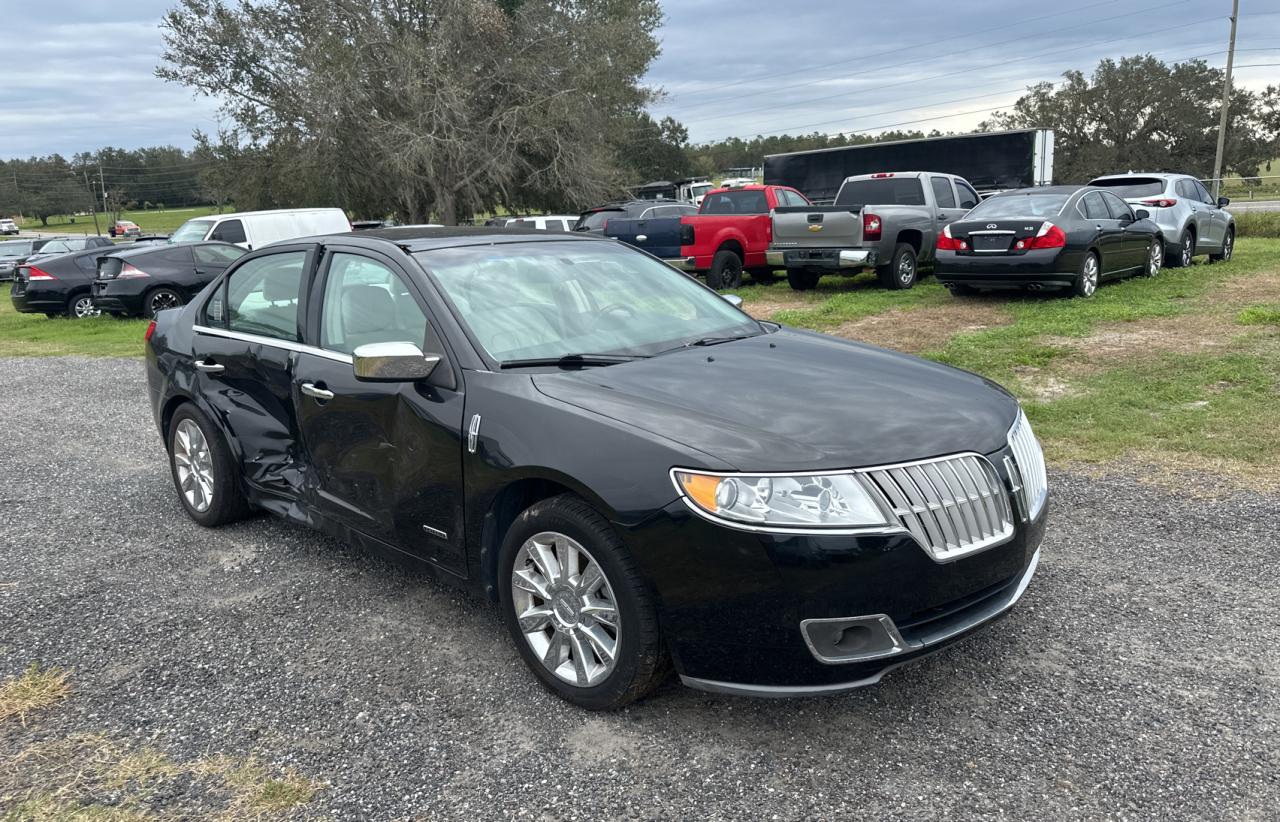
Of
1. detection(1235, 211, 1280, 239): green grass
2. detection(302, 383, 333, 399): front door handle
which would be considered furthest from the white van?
detection(1235, 211, 1280, 239): green grass

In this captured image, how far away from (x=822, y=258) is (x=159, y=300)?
11.3 m

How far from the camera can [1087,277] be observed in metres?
12.3

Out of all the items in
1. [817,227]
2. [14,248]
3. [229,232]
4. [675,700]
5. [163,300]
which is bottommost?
[675,700]

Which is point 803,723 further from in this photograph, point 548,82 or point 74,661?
point 548,82

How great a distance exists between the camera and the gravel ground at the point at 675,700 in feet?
8.98

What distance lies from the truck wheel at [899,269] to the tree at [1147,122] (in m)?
52.1

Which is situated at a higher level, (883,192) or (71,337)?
(883,192)

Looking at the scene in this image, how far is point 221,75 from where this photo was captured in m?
32.4

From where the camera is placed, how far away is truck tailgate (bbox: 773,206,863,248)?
14.0m

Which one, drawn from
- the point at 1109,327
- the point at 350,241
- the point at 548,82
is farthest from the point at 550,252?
the point at 548,82

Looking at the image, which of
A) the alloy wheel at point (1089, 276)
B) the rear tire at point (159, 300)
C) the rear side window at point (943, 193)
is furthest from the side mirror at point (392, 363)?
the rear tire at point (159, 300)

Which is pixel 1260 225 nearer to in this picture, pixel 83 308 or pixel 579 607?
pixel 579 607

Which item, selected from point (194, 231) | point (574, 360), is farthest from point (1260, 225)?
point (574, 360)

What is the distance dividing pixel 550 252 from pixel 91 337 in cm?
1362
